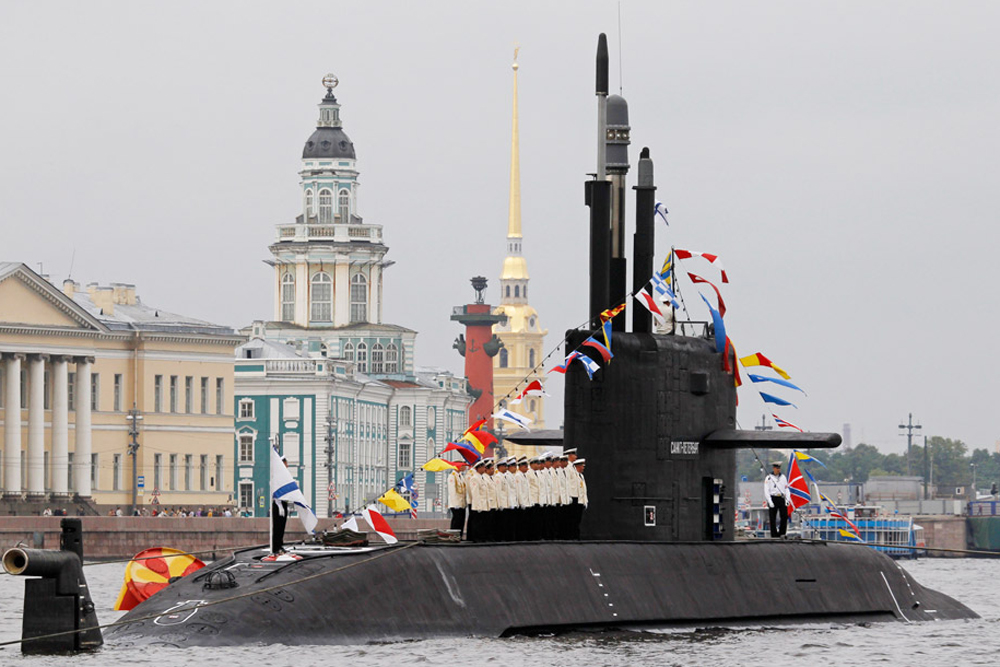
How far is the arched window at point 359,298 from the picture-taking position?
5472 inches

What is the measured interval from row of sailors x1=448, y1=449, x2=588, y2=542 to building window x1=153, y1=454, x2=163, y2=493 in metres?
69.3

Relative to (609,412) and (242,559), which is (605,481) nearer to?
(609,412)

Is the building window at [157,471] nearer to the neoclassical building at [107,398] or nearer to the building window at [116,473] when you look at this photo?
the neoclassical building at [107,398]

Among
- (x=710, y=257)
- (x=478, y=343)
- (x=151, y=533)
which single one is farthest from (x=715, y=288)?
(x=478, y=343)

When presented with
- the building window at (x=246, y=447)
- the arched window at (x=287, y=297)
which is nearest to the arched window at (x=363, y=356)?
the arched window at (x=287, y=297)

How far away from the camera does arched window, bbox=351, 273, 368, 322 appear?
139 metres

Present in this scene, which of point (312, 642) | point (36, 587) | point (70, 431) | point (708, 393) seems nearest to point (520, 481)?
point (708, 393)

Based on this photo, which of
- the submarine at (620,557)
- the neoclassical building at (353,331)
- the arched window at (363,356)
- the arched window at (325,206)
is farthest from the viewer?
the arched window at (363,356)

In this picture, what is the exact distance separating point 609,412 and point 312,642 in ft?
20.1

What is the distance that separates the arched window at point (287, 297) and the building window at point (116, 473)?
48554 millimetres

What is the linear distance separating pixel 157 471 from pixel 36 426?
8720mm

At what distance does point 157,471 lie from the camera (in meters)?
94.4

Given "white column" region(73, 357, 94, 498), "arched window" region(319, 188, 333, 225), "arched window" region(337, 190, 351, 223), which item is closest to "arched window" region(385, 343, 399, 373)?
"arched window" region(337, 190, 351, 223)

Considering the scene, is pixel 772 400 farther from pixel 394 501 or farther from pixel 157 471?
pixel 157 471
